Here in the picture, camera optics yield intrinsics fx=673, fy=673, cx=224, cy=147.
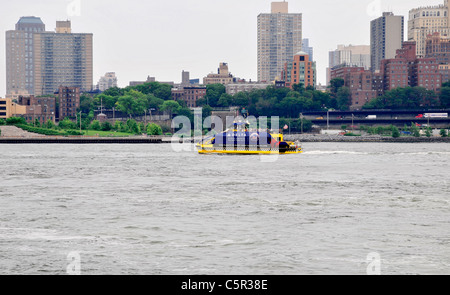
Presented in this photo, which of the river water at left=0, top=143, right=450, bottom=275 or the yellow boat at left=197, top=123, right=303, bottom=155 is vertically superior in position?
the yellow boat at left=197, top=123, right=303, bottom=155

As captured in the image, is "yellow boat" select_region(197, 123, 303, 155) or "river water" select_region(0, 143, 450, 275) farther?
"yellow boat" select_region(197, 123, 303, 155)

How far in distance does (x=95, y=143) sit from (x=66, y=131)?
30.6 meters

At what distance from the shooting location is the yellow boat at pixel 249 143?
300ft

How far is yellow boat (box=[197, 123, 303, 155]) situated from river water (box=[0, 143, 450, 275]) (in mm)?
40171

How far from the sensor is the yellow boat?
9138 centimetres

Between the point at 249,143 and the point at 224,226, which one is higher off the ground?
the point at 249,143

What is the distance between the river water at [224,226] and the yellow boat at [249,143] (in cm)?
4017

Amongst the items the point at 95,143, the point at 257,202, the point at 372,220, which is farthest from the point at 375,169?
the point at 95,143

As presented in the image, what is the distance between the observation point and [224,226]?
28188 mm

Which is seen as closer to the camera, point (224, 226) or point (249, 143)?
point (224, 226)

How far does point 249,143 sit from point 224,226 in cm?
6458
